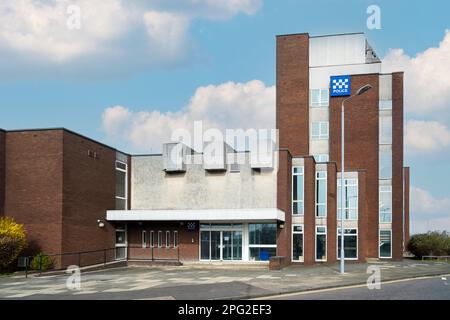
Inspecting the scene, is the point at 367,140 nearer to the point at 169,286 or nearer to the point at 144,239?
the point at 144,239

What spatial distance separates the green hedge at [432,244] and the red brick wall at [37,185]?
30.7m

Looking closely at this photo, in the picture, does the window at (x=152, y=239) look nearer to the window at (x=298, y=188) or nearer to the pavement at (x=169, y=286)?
the pavement at (x=169, y=286)

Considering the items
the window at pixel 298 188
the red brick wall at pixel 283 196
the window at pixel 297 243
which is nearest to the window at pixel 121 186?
the red brick wall at pixel 283 196

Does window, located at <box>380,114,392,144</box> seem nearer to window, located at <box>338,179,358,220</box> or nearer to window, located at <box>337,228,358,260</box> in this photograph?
window, located at <box>338,179,358,220</box>

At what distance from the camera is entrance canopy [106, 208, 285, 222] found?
103 feet

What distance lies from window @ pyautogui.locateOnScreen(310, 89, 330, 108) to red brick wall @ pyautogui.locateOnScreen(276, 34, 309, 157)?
1.81ft

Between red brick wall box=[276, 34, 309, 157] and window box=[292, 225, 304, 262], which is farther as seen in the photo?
red brick wall box=[276, 34, 309, 157]

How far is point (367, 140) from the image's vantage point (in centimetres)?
4375

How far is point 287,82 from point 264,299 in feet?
101

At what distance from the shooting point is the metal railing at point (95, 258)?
26.4 meters

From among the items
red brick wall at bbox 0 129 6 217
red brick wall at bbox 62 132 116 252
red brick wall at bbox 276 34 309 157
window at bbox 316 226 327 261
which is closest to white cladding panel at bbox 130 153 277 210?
red brick wall at bbox 62 132 116 252

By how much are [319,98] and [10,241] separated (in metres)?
28.2

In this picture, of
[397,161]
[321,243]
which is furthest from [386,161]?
[321,243]

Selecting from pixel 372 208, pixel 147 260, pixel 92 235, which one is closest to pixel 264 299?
pixel 92 235
